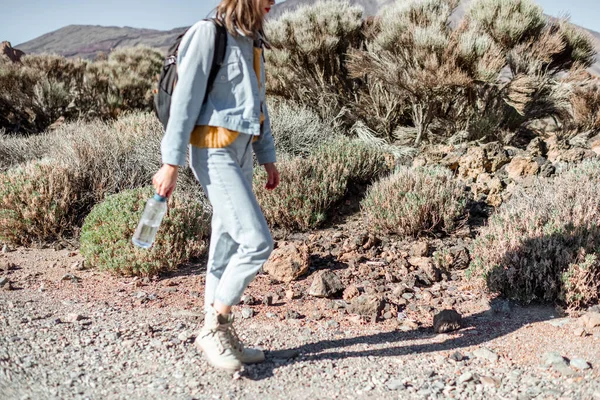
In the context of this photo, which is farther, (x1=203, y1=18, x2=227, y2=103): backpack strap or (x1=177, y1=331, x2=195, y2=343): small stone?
(x1=177, y1=331, x2=195, y2=343): small stone

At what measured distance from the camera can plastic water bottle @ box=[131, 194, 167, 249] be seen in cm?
233

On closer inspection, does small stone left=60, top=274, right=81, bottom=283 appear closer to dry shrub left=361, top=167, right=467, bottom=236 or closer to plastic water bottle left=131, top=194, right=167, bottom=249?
plastic water bottle left=131, top=194, right=167, bottom=249

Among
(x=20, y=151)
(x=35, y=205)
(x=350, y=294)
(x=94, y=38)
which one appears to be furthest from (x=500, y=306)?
(x=94, y=38)

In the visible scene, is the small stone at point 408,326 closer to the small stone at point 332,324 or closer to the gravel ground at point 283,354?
the gravel ground at point 283,354

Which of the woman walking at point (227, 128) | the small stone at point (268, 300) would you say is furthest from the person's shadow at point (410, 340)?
the small stone at point (268, 300)

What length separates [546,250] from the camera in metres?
3.64

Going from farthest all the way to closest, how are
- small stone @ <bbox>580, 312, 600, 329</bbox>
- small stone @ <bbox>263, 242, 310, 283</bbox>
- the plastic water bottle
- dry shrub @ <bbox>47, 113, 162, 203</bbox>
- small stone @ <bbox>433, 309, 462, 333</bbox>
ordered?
1. dry shrub @ <bbox>47, 113, 162, 203</bbox>
2. small stone @ <bbox>263, 242, 310, 283</bbox>
3. small stone @ <bbox>433, 309, 462, 333</bbox>
4. small stone @ <bbox>580, 312, 600, 329</bbox>
5. the plastic water bottle

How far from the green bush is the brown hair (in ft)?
7.63

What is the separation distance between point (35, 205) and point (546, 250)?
4400 mm

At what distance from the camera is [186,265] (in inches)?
177

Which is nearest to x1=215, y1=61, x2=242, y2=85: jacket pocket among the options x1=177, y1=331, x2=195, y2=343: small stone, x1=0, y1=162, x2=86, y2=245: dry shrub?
x1=177, y1=331, x2=195, y2=343: small stone

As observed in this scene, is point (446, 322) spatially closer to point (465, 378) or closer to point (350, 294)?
point (465, 378)

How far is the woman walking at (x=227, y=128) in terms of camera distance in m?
2.24

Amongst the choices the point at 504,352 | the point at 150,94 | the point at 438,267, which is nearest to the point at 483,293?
the point at 438,267
